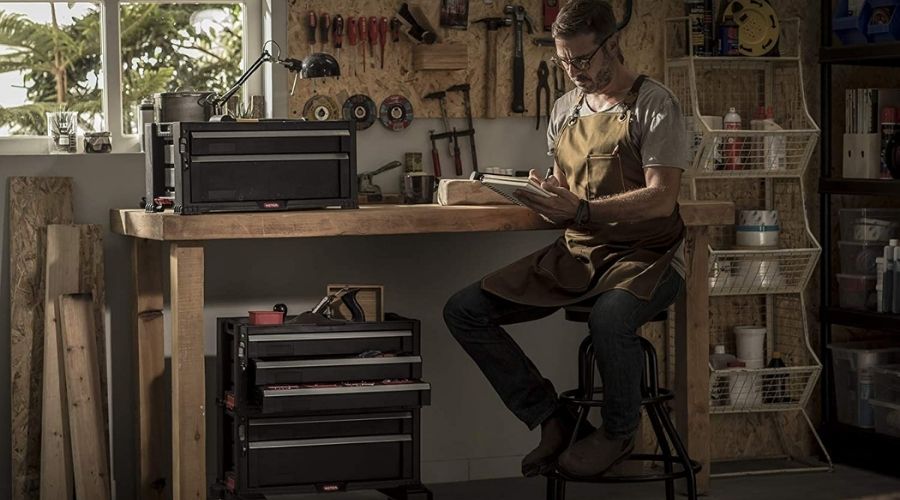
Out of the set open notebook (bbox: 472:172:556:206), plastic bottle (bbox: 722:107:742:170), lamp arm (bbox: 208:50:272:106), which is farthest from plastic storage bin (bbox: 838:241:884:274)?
lamp arm (bbox: 208:50:272:106)

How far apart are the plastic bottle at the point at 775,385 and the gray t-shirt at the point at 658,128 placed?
148 centimetres

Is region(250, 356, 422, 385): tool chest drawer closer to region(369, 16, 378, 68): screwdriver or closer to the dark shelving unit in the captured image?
region(369, 16, 378, 68): screwdriver

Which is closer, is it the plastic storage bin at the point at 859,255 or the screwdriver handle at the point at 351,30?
the screwdriver handle at the point at 351,30

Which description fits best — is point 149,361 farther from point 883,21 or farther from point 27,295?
point 883,21

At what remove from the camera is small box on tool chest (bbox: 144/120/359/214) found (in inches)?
164

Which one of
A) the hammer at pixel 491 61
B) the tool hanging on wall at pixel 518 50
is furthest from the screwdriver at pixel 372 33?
the tool hanging on wall at pixel 518 50

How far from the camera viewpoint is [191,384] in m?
4.11

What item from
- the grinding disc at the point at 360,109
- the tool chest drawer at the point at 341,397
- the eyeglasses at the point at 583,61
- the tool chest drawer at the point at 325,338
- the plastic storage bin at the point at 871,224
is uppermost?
the eyeglasses at the point at 583,61

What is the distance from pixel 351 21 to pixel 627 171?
1.25 meters

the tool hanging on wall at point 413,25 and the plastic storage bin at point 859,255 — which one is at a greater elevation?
the tool hanging on wall at point 413,25

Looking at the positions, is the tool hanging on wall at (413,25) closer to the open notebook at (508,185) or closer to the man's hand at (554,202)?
the open notebook at (508,185)

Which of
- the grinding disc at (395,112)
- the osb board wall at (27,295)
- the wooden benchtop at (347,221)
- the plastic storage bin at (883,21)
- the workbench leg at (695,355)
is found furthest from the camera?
the plastic storage bin at (883,21)

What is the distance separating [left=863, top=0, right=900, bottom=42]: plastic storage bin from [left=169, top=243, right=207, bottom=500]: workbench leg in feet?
8.83

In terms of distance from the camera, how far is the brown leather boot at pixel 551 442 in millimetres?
4254
